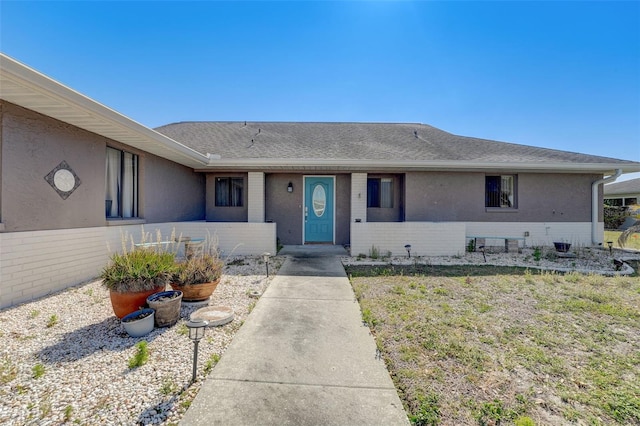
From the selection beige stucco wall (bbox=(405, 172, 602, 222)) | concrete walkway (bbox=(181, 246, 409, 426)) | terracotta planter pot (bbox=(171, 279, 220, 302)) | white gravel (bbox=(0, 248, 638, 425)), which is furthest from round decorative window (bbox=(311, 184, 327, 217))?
terracotta planter pot (bbox=(171, 279, 220, 302))

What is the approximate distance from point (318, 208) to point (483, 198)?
5.88m

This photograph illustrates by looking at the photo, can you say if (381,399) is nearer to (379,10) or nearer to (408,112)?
(379,10)

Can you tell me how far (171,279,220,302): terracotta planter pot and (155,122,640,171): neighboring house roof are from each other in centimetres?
467

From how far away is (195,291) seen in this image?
159 inches

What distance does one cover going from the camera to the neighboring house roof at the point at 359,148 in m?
8.00

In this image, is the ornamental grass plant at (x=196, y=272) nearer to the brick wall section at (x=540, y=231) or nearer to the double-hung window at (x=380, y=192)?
the double-hung window at (x=380, y=192)

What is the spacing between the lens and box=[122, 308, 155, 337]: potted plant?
3.05m

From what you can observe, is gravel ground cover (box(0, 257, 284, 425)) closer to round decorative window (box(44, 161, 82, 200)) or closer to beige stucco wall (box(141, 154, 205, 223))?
round decorative window (box(44, 161, 82, 200))

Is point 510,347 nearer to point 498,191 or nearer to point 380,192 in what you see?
point 380,192

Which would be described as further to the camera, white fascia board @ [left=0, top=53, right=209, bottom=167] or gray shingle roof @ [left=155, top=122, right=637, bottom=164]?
gray shingle roof @ [left=155, top=122, right=637, bottom=164]

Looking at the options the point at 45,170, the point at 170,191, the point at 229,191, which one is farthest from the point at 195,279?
the point at 229,191

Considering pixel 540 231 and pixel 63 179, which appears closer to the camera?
pixel 63 179

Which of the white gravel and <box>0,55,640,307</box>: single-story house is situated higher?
<box>0,55,640,307</box>: single-story house

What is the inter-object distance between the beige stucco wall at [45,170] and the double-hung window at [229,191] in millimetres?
3196
